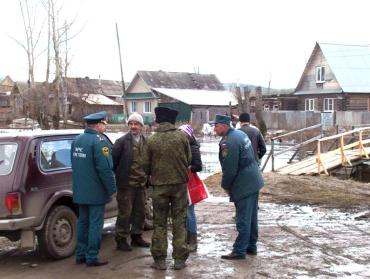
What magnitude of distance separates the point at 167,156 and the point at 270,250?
2037 mm

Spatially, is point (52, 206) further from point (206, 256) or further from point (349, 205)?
point (349, 205)

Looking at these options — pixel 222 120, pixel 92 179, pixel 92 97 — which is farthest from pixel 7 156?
pixel 92 97

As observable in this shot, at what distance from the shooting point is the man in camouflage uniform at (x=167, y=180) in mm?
6121

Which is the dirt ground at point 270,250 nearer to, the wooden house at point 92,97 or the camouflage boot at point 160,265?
the camouflage boot at point 160,265

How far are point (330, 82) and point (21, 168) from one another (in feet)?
151

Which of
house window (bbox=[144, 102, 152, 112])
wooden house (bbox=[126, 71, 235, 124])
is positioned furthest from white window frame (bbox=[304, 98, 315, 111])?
house window (bbox=[144, 102, 152, 112])

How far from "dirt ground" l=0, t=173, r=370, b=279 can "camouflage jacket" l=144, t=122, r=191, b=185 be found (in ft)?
3.40

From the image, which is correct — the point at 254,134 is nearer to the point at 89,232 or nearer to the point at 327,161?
the point at 89,232

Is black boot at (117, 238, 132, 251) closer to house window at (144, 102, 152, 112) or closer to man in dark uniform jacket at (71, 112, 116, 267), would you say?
man in dark uniform jacket at (71, 112, 116, 267)

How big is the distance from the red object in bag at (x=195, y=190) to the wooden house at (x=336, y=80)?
42.4 meters

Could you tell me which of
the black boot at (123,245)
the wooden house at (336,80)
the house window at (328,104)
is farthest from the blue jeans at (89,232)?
the house window at (328,104)

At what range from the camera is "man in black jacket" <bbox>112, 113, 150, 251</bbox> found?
6957 millimetres

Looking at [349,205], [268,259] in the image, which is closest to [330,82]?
[349,205]

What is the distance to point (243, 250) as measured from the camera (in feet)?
21.7
